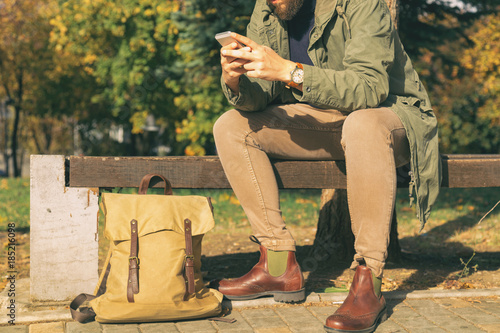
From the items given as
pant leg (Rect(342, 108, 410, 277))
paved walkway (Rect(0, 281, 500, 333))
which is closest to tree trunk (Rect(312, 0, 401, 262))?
paved walkway (Rect(0, 281, 500, 333))

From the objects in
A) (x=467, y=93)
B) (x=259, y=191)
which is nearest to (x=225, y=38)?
(x=259, y=191)

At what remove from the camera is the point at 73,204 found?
3.13 m

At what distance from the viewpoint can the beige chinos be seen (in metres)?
2.81

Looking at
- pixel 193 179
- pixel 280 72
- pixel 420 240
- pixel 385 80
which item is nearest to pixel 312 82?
pixel 280 72

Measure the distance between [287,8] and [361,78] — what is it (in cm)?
70

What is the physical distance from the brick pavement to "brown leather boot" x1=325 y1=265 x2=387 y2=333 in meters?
0.08

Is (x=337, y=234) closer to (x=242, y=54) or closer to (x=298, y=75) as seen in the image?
(x=298, y=75)

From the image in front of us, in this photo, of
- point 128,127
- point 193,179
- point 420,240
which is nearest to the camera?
point 193,179

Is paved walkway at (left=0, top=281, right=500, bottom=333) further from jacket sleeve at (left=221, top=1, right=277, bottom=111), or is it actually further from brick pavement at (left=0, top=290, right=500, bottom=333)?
jacket sleeve at (left=221, top=1, right=277, bottom=111)

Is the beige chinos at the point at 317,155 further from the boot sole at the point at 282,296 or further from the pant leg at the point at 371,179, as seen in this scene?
the boot sole at the point at 282,296

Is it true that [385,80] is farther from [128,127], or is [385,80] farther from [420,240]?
[128,127]

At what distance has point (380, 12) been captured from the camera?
9.91 feet

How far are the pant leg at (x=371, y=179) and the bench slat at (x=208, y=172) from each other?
48cm

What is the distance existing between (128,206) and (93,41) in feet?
50.9
